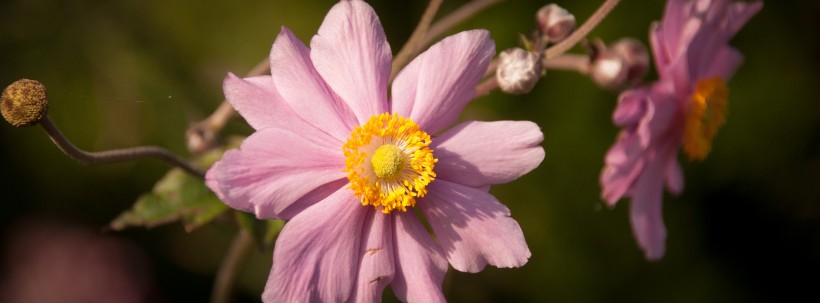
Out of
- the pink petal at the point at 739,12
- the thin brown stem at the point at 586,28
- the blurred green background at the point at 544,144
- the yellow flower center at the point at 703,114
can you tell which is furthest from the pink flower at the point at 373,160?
the blurred green background at the point at 544,144

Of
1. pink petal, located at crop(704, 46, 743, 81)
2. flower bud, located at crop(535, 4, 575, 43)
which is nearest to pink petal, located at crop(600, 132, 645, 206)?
flower bud, located at crop(535, 4, 575, 43)

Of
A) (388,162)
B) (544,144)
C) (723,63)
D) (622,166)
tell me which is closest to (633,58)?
(622,166)

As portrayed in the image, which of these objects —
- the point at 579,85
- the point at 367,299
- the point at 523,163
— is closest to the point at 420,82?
the point at 523,163

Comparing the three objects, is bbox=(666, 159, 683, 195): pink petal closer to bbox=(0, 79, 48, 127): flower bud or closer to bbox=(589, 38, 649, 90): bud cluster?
bbox=(589, 38, 649, 90): bud cluster

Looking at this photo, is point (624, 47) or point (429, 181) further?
point (624, 47)

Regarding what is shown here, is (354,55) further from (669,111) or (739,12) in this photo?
(739,12)

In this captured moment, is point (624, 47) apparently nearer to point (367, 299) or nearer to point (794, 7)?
point (367, 299)
